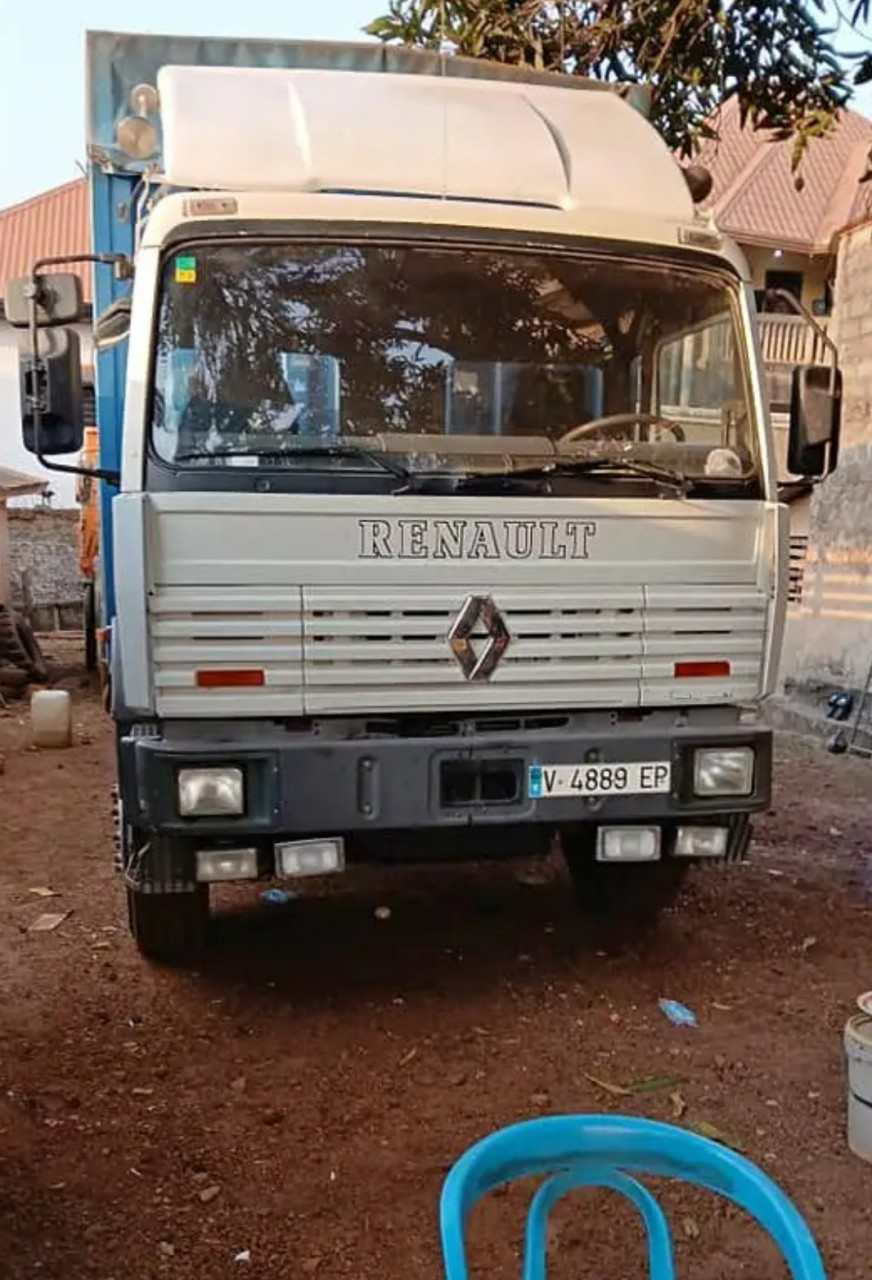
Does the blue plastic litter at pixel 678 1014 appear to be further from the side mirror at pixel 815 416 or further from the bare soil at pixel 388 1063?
the side mirror at pixel 815 416

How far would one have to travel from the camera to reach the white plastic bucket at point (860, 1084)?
3.06 metres

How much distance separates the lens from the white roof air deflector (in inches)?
145

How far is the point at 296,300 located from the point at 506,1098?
2504mm

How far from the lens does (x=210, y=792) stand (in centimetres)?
345

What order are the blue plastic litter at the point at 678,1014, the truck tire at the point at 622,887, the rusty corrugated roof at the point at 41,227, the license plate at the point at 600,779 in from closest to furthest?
the license plate at the point at 600,779, the blue plastic litter at the point at 678,1014, the truck tire at the point at 622,887, the rusty corrugated roof at the point at 41,227

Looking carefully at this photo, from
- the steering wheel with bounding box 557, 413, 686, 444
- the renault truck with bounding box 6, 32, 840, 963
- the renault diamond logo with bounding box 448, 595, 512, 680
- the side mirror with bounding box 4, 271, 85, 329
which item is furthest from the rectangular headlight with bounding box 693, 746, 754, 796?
the side mirror with bounding box 4, 271, 85, 329

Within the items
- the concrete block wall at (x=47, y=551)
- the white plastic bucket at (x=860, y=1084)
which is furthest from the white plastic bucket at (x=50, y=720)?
the concrete block wall at (x=47, y=551)

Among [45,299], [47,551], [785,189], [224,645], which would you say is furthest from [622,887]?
[785,189]

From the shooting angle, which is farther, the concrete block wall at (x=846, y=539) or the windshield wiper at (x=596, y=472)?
the concrete block wall at (x=846, y=539)

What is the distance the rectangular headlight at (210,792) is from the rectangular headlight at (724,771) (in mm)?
1465

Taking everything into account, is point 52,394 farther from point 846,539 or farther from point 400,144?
point 846,539

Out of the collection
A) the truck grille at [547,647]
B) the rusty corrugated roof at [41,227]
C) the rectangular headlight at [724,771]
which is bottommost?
the rectangular headlight at [724,771]

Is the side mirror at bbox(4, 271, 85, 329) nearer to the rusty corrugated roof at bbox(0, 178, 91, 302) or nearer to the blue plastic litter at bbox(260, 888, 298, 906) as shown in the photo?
A: the blue plastic litter at bbox(260, 888, 298, 906)

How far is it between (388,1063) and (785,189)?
21525mm
